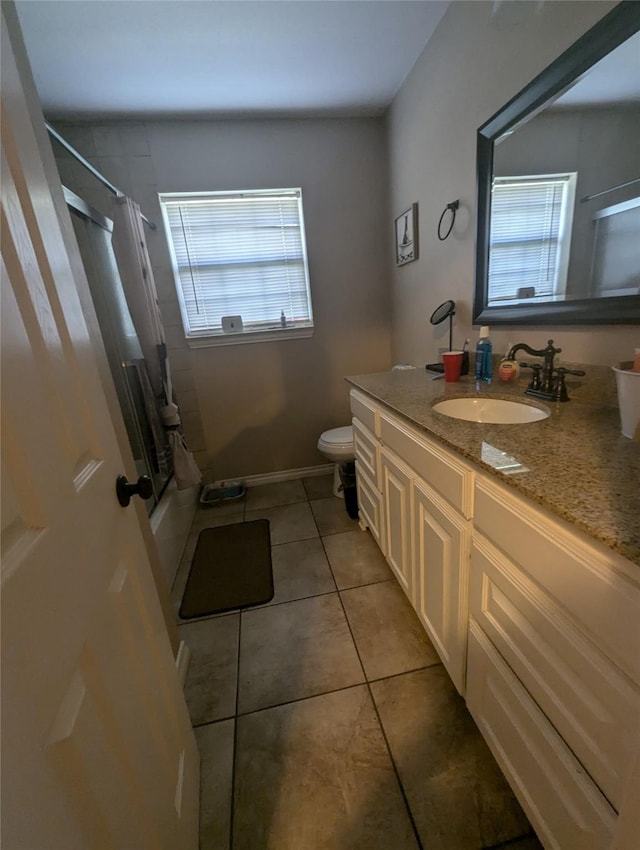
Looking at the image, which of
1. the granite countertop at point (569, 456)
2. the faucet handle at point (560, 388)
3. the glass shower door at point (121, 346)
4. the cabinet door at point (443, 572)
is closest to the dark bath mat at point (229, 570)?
the glass shower door at point (121, 346)

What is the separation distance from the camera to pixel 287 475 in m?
2.87

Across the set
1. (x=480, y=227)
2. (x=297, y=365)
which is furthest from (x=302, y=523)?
(x=480, y=227)

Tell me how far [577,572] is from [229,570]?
5.58 feet

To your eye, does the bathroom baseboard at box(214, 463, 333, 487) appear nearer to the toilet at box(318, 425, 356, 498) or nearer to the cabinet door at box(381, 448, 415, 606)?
the toilet at box(318, 425, 356, 498)

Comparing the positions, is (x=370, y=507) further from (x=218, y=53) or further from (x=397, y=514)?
(x=218, y=53)

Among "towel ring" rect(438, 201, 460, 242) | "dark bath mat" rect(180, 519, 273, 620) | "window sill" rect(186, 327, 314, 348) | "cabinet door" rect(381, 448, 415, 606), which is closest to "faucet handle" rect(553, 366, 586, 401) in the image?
"cabinet door" rect(381, 448, 415, 606)

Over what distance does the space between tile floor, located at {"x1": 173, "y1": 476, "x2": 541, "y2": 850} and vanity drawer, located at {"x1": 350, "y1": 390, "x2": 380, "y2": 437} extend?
2.54ft

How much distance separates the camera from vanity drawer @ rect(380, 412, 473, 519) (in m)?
0.89

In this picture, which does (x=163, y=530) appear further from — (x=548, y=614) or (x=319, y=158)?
(x=319, y=158)

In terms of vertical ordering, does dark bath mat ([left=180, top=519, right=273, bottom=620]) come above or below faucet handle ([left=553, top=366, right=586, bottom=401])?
below

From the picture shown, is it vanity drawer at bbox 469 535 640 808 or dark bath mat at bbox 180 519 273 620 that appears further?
dark bath mat at bbox 180 519 273 620

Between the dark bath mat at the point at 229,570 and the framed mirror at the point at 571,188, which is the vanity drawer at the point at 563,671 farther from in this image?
the dark bath mat at the point at 229,570

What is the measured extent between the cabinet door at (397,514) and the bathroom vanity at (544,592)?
3.5 inches

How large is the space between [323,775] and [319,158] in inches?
121
